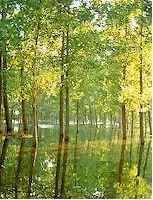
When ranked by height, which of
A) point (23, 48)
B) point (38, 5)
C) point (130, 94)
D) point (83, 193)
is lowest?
point (83, 193)

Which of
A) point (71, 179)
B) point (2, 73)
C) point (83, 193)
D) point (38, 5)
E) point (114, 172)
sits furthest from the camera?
point (2, 73)

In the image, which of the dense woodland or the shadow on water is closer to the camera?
the shadow on water

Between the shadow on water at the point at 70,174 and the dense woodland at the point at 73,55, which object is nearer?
the shadow on water at the point at 70,174

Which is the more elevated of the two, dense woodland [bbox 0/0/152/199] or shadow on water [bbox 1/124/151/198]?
dense woodland [bbox 0/0/152/199]

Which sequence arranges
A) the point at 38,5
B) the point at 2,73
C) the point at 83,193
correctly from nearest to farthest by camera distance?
1. the point at 83,193
2. the point at 38,5
3. the point at 2,73

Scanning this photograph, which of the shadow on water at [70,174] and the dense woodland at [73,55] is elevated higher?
the dense woodland at [73,55]

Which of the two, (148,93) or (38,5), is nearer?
(38,5)

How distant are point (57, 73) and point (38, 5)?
171cm

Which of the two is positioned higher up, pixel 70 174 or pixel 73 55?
pixel 73 55

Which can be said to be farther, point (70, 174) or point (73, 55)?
point (73, 55)

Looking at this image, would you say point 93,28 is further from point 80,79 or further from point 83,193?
point 83,193

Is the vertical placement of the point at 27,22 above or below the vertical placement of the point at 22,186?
above

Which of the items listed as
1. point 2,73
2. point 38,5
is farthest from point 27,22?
point 2,73

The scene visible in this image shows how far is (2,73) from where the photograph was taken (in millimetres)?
11172
